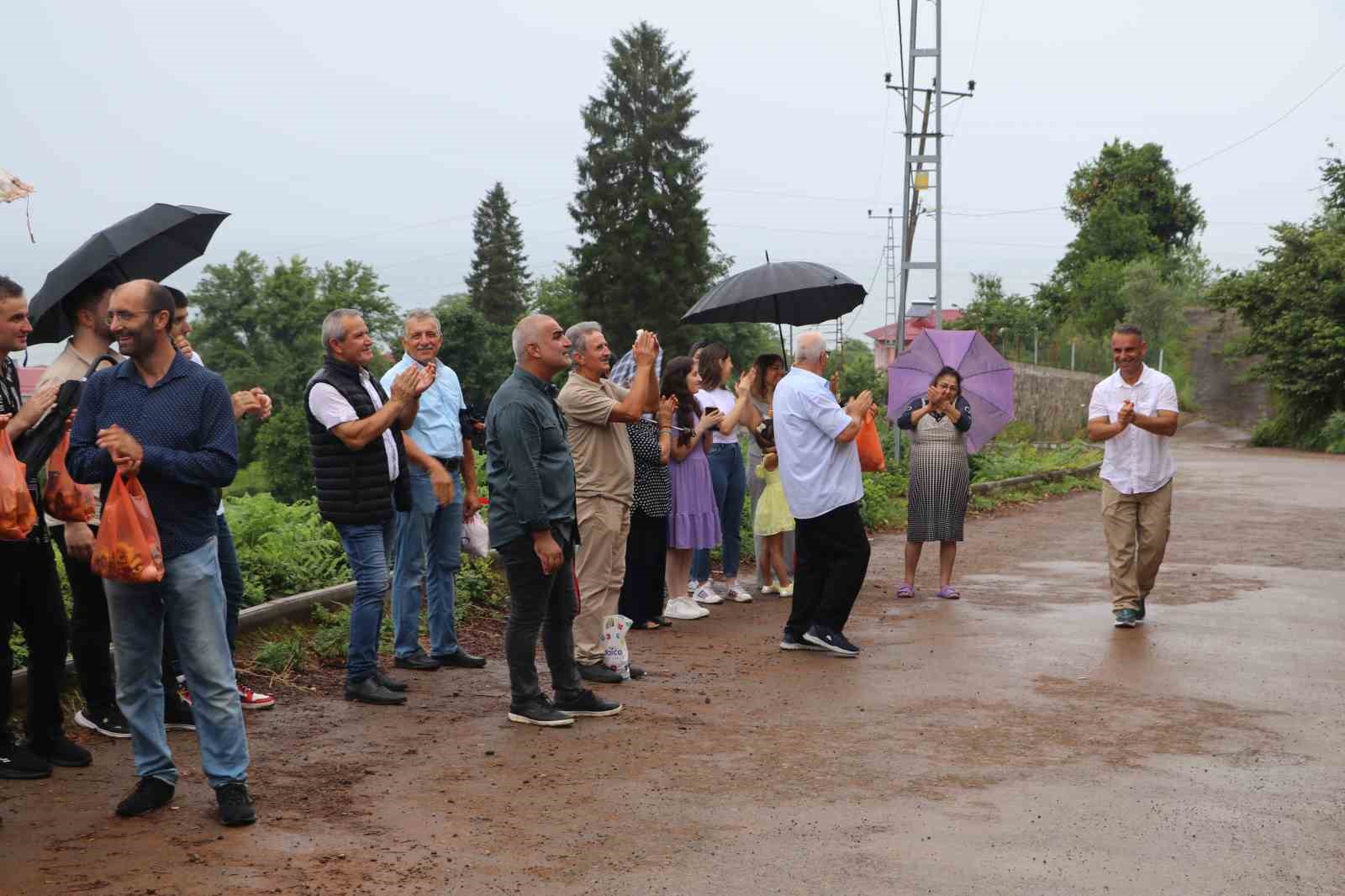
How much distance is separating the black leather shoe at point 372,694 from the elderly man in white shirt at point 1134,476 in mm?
5072

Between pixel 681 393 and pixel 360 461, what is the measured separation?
127 inches

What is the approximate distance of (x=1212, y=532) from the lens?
1509cm

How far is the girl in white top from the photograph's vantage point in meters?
10.1

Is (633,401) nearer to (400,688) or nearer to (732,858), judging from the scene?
(400,688)

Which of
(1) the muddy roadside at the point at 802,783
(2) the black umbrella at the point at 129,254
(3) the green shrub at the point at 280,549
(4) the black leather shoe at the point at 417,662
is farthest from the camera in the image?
(3) the green shrub at the point at 280,549

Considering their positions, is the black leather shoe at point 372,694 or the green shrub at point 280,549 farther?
the green shrub at point 280,549

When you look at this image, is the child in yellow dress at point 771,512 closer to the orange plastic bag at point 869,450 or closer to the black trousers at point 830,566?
the orange plastic bag at point 869,450

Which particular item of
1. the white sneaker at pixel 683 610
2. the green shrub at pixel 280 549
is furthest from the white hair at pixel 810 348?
the green shrub at pixel 280 549

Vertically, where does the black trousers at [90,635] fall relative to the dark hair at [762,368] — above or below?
below

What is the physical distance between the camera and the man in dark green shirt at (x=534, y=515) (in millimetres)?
6461

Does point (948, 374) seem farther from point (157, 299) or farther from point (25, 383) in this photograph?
point (157, 299)

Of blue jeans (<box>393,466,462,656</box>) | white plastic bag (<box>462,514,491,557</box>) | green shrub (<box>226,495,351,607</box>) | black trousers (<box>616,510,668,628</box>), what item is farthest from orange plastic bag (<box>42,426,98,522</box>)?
black trousers (<box>616,510,668,628</box>)

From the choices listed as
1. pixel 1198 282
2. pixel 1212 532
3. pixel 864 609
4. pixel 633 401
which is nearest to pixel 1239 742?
pixel 633 401

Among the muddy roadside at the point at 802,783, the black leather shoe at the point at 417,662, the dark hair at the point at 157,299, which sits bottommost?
the muddy roadside at the point at 802,783
